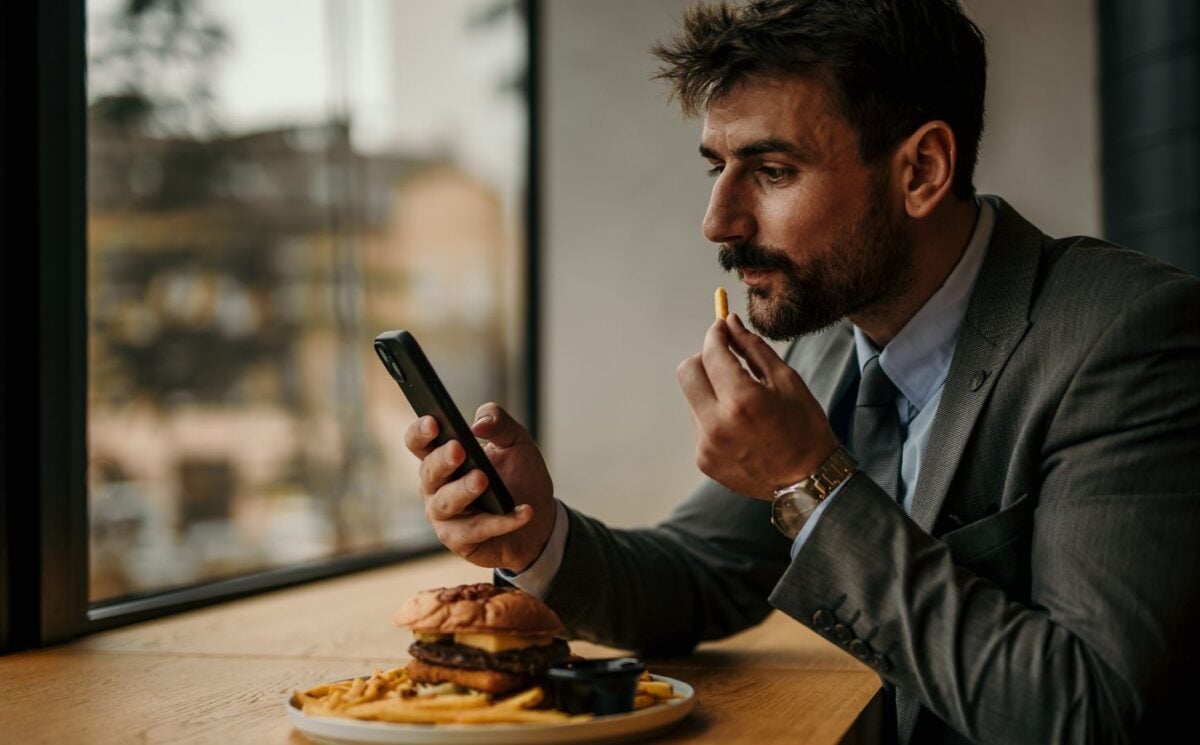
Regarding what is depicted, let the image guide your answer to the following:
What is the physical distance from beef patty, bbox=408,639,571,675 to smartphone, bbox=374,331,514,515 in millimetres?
247

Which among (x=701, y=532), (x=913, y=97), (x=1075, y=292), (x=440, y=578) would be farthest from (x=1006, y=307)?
(x=440, y=578)

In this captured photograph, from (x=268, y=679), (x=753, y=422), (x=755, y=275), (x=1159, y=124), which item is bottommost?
(x=268, y=679)

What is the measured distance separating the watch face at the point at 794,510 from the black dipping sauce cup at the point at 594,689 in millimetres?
259

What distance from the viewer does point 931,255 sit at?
1.49m

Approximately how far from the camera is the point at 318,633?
1.78 metres

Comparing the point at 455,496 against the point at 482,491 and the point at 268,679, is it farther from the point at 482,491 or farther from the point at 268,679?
the point at 268,679

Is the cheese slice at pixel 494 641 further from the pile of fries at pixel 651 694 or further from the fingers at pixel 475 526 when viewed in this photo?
the fingers at pixel 475 526

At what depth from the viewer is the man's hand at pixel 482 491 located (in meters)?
1.26

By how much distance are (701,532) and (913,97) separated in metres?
0.65

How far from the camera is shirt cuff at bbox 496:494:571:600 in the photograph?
56.3 inches

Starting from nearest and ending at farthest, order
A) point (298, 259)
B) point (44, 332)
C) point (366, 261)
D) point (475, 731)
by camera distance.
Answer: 1. point (475, 731)
2. point (44, 332)
3. point (366, 261)
4. point (298, 259)

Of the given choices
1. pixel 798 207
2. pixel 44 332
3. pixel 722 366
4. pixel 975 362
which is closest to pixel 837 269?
pixel 798 207

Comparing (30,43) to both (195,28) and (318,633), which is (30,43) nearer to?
(318,633)

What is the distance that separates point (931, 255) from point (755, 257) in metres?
0.23
